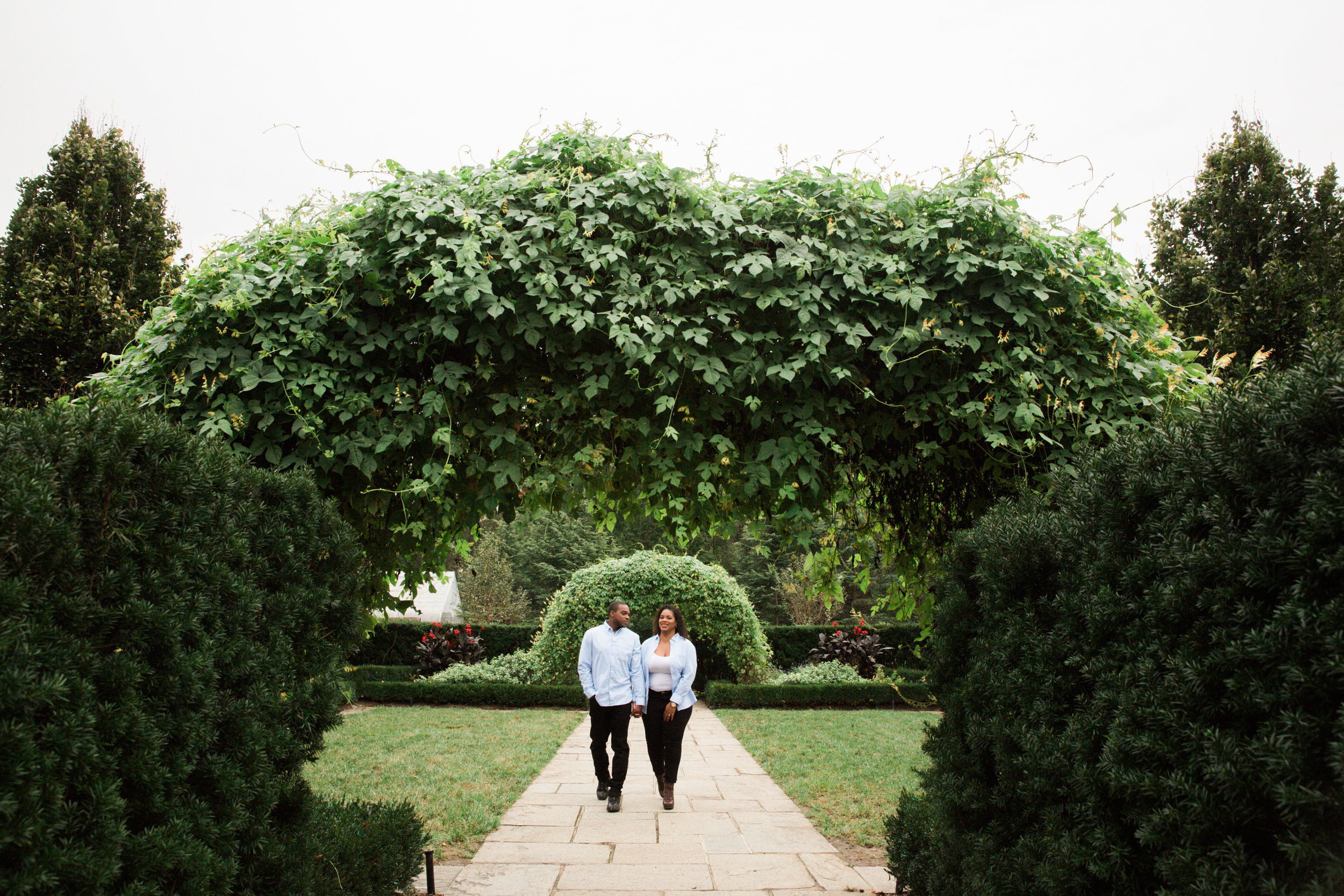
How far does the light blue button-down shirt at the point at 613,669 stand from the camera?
589 cm

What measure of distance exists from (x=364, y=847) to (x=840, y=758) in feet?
21.5

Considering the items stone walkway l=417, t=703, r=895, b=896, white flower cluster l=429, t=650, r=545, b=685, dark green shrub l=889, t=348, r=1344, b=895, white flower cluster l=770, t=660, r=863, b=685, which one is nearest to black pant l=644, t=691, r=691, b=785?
stone walkway l=417, t=703, r=895, b=896

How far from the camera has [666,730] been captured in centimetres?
614

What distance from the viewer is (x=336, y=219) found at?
11.1 feet

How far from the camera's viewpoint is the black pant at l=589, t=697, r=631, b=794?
5.94 meters

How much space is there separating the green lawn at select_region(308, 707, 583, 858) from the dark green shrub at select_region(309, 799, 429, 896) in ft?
1.65

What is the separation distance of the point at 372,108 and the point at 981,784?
526 cm

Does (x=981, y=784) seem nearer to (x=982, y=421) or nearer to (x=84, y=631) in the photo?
(x=982, y=421)

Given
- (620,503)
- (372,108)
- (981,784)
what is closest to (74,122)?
(372,108)

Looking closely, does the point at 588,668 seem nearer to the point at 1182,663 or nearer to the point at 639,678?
the point at 639,678

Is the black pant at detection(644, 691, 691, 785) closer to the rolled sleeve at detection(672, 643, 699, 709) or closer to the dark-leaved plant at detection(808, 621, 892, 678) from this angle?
the rolled sleeve at detection(672, 643, 699, 709)

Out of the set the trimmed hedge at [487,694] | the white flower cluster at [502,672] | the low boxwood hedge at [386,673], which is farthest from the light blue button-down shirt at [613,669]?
the low boxwood hedge at [386,673]

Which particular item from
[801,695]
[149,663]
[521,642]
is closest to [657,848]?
[149,663]

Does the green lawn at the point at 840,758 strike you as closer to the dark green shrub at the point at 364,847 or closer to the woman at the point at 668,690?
the woman at the point at 668,690
